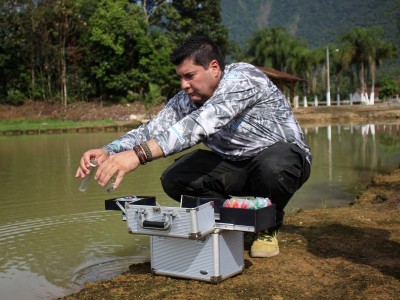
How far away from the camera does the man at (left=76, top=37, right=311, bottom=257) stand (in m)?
2.58

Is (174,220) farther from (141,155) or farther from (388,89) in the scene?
(388,89)

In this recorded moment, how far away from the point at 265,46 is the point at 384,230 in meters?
51.2

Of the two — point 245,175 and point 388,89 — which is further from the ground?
point 388,89

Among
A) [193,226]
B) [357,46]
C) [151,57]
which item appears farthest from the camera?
[357,46]

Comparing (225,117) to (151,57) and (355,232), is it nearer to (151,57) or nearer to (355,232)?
(355,232)

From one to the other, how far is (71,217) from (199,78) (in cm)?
281

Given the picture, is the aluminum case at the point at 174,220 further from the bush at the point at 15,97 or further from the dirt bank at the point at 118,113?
the bush at the point at 15,97

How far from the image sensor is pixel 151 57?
33312 mm

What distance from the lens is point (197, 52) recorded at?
281 centimetres

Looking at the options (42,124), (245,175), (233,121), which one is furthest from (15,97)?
(233,121)

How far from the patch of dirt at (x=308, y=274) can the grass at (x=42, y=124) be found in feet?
73.5

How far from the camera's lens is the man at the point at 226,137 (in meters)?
2.58

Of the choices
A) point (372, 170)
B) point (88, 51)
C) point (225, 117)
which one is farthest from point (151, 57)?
→ point (225, 117)

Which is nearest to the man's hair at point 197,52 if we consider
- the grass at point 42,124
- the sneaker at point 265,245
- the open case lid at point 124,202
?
the open case lid at point 124,202
